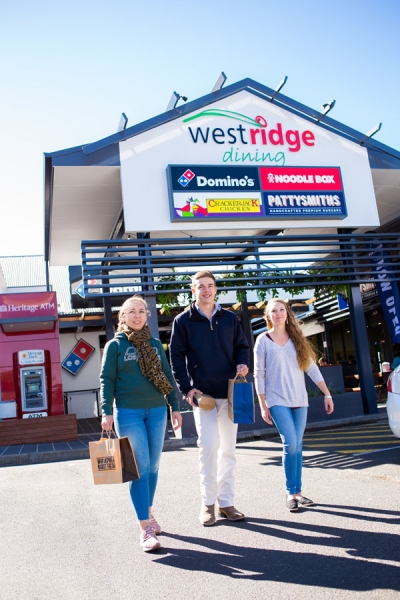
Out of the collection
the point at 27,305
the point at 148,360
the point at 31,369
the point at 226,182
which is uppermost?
the point at 226,182

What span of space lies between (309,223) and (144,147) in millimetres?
3865

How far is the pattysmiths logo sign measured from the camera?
41.1ft

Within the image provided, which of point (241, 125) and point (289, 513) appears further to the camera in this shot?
point (241, 125)

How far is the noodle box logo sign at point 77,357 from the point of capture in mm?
21906

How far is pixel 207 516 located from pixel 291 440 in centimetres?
93

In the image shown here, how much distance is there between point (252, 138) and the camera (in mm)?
12789

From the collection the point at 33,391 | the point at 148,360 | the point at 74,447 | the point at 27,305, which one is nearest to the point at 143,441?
the point at 148,360

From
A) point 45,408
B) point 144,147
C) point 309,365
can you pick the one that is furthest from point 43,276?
point 309,365

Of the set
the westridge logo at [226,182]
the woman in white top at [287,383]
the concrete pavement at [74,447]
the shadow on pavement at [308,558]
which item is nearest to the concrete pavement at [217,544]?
the shadow on pavement at [308,558]

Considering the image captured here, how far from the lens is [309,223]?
1280cm

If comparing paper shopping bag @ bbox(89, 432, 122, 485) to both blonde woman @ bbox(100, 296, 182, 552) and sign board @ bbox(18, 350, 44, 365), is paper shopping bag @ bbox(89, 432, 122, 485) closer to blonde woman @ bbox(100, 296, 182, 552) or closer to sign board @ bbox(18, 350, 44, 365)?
blonde woman @ bbox(100, 296, 182, 552)

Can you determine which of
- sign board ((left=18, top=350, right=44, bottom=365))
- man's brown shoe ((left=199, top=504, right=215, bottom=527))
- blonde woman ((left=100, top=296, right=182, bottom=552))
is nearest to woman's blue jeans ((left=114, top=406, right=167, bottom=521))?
blonde woman ((left=100, top=296, right=182, bottom=552))

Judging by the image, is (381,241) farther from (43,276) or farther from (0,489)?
(43,276)

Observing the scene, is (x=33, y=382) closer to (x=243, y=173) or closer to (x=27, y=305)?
(x=27, y=305)
